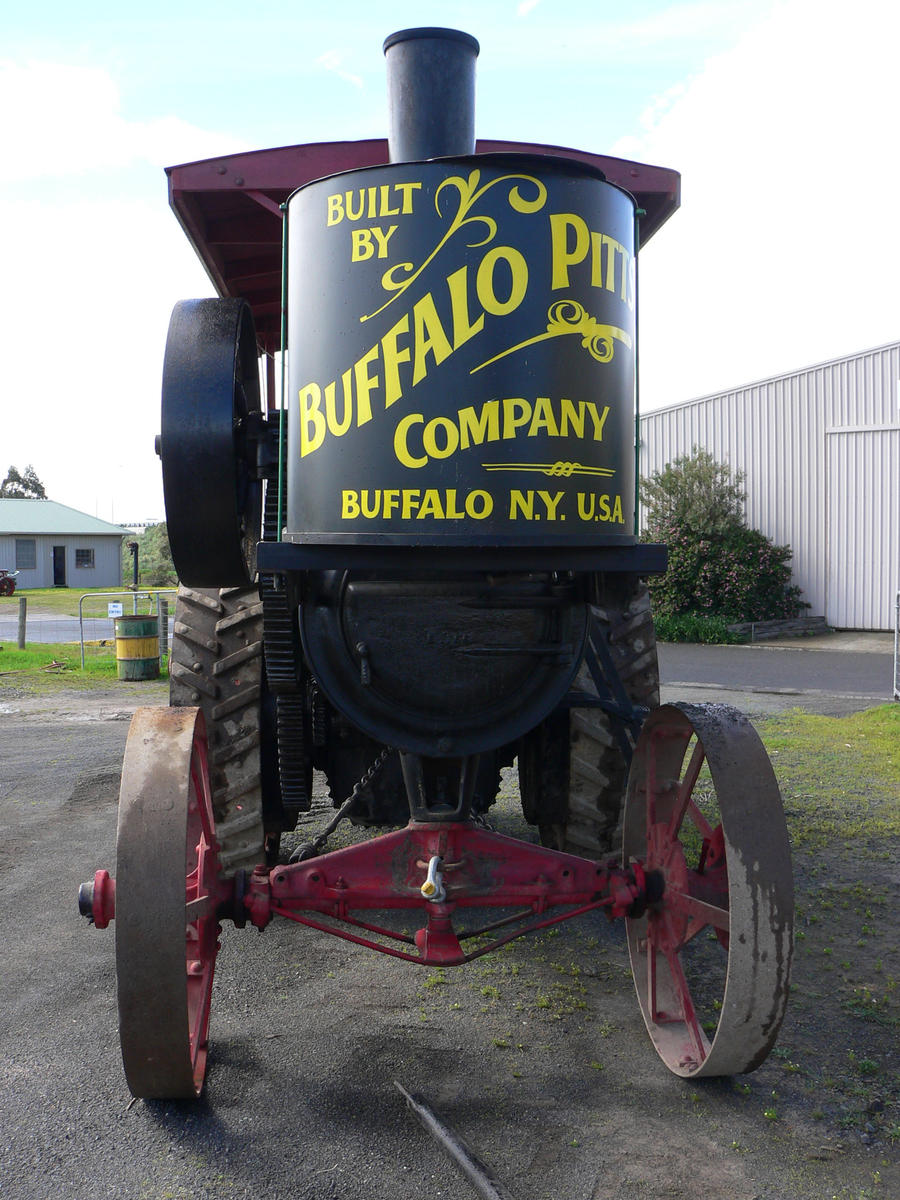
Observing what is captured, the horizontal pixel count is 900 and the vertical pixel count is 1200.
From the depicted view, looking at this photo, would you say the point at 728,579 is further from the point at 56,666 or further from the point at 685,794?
the point at 685,794

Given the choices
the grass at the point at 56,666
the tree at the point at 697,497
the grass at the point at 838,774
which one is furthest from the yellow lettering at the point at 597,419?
the tree at the point at 697,497

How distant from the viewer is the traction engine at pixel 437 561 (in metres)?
2.69

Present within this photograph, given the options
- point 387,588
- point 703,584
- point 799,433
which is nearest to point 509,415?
point 387,588

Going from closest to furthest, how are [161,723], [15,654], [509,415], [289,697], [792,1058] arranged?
[509,415] < [161,723] < [792,1058] < [289,697] < [15,654]

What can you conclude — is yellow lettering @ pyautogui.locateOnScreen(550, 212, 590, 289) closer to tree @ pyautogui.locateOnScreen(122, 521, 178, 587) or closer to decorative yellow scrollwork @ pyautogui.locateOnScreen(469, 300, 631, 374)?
decorative yellow scrollwork @ pyautogui.locateOnScreen(469, 300, 631, 374)

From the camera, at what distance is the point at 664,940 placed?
128 inches

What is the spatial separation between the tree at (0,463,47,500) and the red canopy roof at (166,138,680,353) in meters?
72.8

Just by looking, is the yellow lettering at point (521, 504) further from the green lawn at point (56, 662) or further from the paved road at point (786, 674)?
the green lawn at point (56, 662)

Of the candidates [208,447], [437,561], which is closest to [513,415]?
[437,561]

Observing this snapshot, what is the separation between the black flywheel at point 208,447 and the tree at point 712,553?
17.2m

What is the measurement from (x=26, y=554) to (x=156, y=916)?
4710cm

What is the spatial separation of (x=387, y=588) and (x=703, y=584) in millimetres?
18029

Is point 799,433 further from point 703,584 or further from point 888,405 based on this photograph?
point 703,584

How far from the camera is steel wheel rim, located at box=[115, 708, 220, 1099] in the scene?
8.31ft
